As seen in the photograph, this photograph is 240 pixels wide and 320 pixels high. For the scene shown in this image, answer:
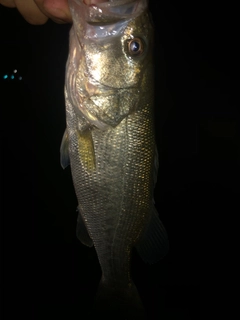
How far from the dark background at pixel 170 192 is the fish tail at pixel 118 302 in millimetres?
2876

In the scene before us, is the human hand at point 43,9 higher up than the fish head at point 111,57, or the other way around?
the human hand at point 43,9

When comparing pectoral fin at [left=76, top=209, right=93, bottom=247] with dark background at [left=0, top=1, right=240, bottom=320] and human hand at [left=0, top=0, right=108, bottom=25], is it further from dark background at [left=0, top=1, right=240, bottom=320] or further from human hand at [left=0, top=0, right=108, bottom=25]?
dark background at [left=0, top=1, right=240, bottom=320]

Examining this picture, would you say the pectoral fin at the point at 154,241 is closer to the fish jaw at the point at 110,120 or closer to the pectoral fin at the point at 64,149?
the fish jaw at the point at 110,120

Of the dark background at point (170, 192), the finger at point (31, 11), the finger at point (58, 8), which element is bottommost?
the dark background at point (170, 192)

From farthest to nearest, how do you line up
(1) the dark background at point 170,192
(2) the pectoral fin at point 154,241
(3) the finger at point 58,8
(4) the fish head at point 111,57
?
1. (1) the dark background at point 170,192
2. (2) the pectoral fin at point 154,241
3. (3) the finger at point 58,8
4. (4) the fish head at point 111,57

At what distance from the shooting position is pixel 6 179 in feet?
19.8

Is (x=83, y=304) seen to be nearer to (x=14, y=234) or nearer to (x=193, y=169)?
(x=14, y=234)

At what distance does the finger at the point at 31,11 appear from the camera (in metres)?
1.64

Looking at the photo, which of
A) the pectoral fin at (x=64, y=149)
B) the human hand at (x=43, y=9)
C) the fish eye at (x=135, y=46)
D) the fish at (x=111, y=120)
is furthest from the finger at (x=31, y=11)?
the pectoral fin at (x=64, y=149)

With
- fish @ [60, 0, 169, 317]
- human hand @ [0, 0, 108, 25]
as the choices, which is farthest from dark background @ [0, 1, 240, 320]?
human hand @ [0, 0, 108, 25]

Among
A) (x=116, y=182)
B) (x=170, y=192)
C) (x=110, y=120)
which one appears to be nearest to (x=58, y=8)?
(x=110, y=120)

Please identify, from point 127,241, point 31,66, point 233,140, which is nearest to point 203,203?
point 233,140

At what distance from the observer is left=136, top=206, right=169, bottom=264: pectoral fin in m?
1.58

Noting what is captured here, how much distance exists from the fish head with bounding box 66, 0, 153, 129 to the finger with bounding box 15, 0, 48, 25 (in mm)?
494
